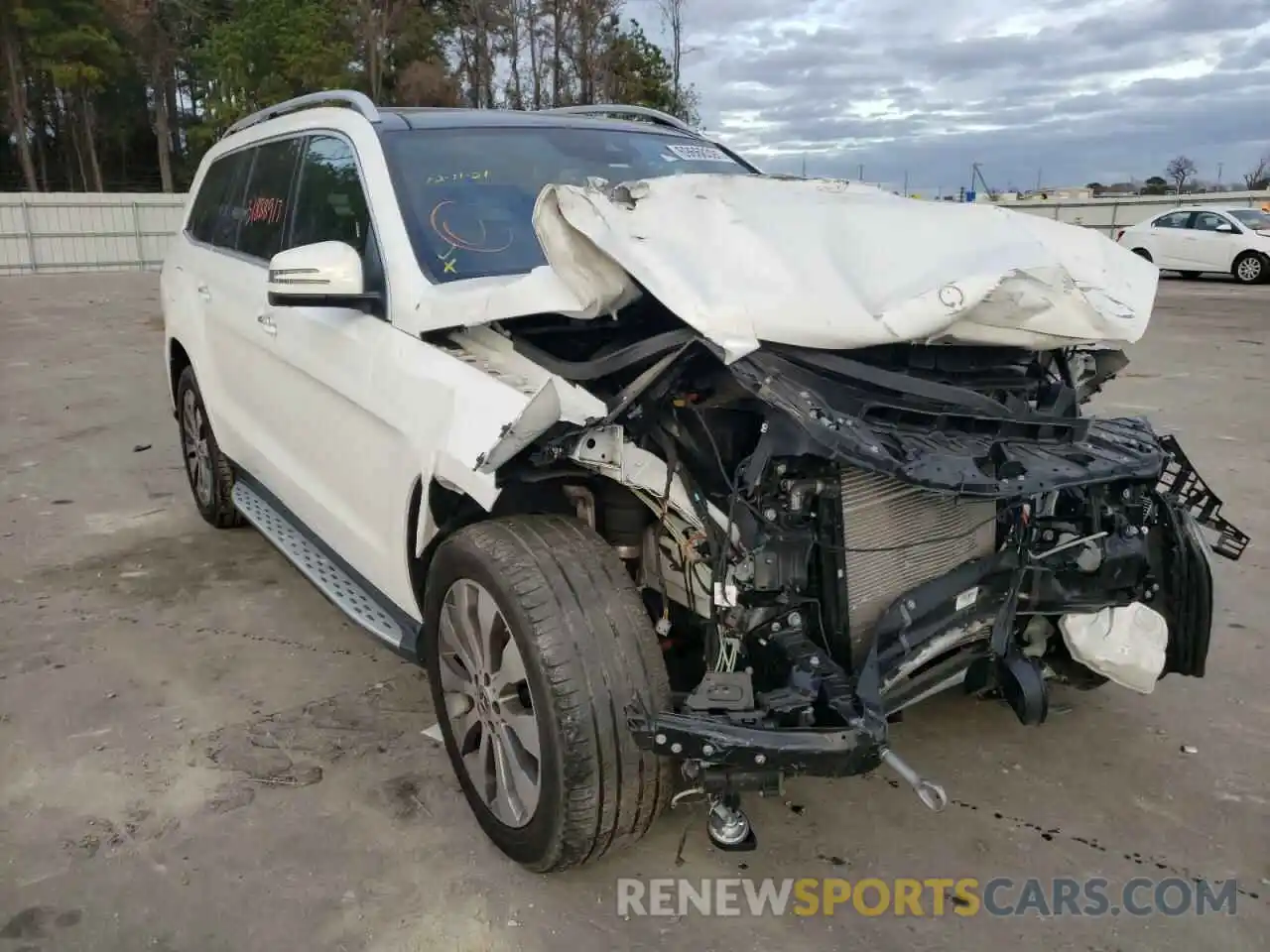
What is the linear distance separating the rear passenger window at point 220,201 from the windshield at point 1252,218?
71.0 feet

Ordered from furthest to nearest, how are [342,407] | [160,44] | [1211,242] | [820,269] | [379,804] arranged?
1. [160,44]
2. [1211,242]
3. [342,407]
4. [379,804]
5. [820,269]

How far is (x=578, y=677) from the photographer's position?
236cm

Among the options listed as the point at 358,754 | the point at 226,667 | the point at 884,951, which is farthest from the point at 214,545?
the point at 884,951

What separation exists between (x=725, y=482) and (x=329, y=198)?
2.09m

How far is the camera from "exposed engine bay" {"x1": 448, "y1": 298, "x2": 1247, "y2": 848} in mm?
2283

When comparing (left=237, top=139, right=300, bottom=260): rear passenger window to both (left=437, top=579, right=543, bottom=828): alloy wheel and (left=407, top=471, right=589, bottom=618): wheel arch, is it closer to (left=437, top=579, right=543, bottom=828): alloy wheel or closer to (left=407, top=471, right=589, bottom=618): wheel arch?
(left=407, top=471, right=589, bottom=618): wheel arch

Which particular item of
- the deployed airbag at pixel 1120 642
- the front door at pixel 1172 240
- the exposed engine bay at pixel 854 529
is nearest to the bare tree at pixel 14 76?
the front door at pixel 1172 240

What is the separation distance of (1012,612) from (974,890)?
708 millimetres

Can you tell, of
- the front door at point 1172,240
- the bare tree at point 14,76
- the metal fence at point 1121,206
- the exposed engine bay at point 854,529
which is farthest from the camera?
the bare tree at point 14,76

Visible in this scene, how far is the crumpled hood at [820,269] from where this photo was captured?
2.33m

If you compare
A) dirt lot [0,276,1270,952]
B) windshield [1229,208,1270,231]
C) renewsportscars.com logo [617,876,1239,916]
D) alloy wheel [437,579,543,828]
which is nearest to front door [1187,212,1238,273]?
windshield [1229,208,1270,231]

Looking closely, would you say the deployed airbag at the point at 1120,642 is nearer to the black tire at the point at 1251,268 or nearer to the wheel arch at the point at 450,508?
the wheel arch at the point at 450,508

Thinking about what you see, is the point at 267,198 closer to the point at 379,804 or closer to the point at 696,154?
the point at 696,154

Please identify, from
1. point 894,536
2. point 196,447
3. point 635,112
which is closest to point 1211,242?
point 635,112
